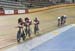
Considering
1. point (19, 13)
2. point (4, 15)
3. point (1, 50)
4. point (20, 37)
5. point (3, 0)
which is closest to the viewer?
point (1, 50)

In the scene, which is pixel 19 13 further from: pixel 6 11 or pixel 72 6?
pixel 72 6

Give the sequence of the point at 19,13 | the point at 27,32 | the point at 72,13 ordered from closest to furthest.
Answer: the point at 27,32 < the point at 19,13 < the point at 72,13

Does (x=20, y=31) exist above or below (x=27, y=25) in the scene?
below

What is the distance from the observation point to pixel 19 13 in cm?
3759

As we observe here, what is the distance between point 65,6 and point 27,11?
10533 mm

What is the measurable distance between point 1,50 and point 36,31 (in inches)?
261

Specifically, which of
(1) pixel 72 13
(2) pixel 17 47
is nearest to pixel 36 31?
(2) pixel 17 47

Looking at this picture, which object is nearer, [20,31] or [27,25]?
[20,31]

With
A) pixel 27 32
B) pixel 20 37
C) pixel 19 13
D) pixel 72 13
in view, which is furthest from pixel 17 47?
pixel 72 13

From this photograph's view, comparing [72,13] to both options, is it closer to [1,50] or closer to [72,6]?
[72,6]

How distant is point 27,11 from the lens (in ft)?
128

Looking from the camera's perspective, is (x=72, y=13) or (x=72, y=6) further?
(x=72, y=6)

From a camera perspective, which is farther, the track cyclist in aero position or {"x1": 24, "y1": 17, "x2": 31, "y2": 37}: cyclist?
{"x1": 24, "y1": 17, "x2": 31, "y2": 37}: cyclist

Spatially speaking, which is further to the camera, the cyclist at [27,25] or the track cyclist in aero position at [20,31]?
the cyclist at [27,25]
